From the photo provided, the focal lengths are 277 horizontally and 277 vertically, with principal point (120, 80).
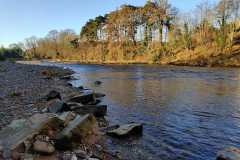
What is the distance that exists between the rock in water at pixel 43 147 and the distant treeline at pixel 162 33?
7203cm

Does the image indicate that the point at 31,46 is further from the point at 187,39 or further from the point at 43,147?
the point at 43,147

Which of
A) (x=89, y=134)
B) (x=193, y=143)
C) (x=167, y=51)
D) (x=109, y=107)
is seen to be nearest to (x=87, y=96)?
(x=109, y=107)

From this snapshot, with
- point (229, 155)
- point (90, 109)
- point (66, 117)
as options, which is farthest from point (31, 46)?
point (229, 155)

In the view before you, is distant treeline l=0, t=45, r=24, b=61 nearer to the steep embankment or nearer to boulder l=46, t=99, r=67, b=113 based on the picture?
the steep embankment

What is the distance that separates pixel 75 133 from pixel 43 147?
4.78 feet

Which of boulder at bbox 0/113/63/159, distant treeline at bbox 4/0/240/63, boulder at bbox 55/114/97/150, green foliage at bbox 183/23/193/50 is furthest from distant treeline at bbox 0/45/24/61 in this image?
boulder at bbox 0/113/63/159

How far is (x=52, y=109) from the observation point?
15547mm

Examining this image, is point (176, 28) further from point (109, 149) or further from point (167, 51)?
point (109, 149)

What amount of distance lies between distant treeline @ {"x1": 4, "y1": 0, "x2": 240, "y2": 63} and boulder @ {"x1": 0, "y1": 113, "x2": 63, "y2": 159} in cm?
7106

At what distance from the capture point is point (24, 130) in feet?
31.0

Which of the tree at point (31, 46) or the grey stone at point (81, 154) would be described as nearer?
the grey stone at point (81, 154)

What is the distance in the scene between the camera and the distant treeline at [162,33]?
8025 cm

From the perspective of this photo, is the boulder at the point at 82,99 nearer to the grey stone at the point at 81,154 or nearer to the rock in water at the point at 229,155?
the grey stone at the point at 81,154

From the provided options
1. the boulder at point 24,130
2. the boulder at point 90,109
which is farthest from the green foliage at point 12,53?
the boulder at point 24,130
